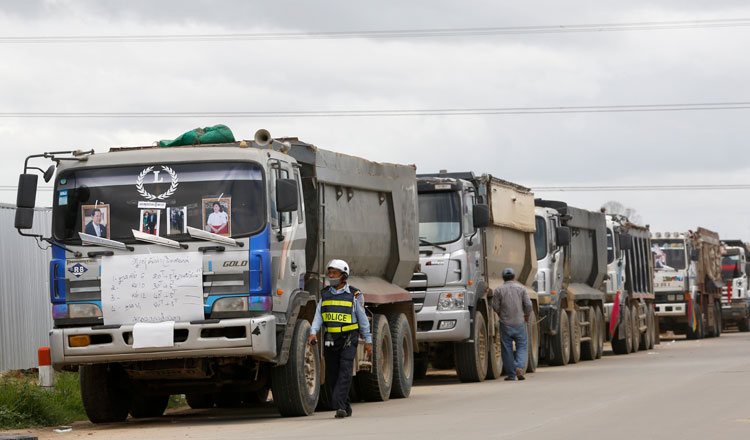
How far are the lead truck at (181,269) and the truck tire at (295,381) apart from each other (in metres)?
0.02

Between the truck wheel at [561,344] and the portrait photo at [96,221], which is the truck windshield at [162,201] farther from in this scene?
the truck wheel at [561,344]

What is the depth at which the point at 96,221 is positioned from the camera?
47.9ft

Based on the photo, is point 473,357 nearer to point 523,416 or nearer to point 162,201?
point 523,416

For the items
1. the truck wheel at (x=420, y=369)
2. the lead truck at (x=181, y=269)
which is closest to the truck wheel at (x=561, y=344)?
the truck wheel at (x=420, y=369)

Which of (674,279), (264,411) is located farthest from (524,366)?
(674,279)

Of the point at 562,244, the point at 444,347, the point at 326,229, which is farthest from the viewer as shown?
the point at 562,244

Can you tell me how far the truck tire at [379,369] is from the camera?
17.6 meters

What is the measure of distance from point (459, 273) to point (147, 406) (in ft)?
20.3

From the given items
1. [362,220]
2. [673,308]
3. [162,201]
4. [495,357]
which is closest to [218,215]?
[162,201]

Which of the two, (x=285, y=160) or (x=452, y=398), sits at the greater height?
(x=285, y=160)

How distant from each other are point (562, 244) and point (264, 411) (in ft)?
41.1

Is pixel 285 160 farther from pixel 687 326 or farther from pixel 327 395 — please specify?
pixel 687 326

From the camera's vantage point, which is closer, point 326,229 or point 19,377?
point 326,229

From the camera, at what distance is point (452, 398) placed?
59.5 ft
